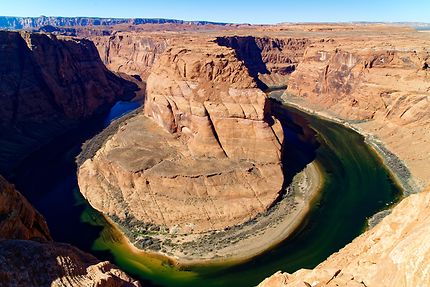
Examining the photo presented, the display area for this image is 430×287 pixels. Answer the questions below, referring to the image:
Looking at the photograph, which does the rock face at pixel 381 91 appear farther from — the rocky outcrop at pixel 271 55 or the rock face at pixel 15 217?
the rock face at pixel 15 217

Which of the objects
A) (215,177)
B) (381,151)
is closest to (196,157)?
(215,177)

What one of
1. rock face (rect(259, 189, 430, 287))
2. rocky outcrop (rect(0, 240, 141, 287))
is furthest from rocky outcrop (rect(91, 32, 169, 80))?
rocky outcrop (rect(0, 240, 141, 287))

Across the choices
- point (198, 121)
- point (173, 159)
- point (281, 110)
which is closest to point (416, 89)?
point (281, 110)

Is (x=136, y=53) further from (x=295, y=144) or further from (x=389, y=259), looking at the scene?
(x=389, y=259)

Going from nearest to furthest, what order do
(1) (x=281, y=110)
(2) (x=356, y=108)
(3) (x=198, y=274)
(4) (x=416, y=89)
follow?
(3) (x=198, y=274), (4) (x=416, y=89), (2) (x=356, y=108), (1) (x=281, y=110)

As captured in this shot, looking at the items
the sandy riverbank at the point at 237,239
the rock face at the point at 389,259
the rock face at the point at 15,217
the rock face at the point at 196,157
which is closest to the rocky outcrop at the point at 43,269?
the rock face at the point at 15,217

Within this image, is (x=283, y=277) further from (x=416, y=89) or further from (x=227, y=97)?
(x=416, y=89)
